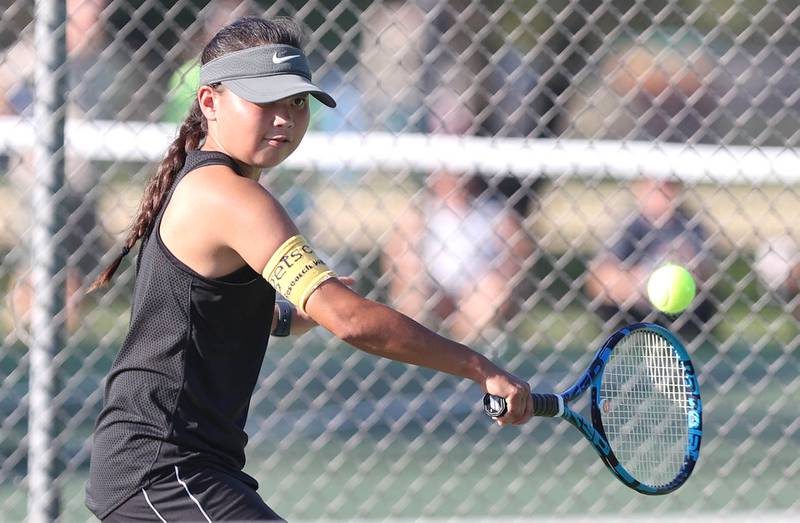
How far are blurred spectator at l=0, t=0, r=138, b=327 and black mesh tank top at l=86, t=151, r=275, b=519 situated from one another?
1.00 m

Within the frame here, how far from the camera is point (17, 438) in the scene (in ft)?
17.5

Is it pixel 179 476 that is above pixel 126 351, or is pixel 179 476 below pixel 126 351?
below

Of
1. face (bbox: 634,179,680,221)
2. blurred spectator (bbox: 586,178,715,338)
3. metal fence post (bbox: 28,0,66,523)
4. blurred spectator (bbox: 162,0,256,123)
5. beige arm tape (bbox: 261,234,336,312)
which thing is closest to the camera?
beige arm tape (bbox: 261,234,336,312)

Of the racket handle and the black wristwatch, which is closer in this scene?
the racket handle

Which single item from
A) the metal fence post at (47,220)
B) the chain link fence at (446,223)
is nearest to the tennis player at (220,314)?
the metal fence post at (47,220)

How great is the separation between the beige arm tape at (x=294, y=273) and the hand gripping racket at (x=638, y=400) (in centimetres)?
55

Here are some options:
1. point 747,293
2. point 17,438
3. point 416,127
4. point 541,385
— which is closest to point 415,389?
point 541,385

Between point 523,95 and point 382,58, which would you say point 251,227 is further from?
point 382,58

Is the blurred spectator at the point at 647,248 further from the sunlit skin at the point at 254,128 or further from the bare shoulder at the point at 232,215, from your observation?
the bare shoulder at the point at 232,215

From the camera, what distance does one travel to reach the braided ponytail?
249 cm

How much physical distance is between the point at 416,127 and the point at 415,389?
1469mm

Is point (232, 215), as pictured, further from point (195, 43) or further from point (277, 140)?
point (195, 43)

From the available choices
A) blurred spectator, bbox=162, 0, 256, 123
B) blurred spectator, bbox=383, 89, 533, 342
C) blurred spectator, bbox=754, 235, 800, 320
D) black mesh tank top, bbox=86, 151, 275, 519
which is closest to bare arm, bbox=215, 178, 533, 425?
black mesh tank top, bbox=86, 151, 275, 519

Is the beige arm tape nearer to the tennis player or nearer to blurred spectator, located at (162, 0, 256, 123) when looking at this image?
the tennis player
